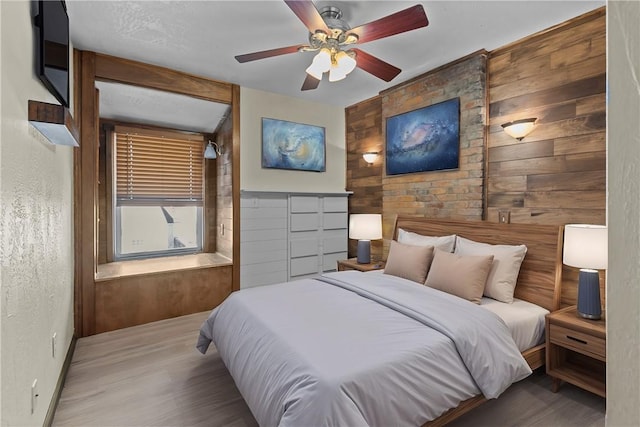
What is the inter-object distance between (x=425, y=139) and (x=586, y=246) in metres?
1.88

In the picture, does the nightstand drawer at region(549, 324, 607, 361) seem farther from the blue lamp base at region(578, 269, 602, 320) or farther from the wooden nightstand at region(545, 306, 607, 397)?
the blue lamp base at region(578, 269, 602, 320)

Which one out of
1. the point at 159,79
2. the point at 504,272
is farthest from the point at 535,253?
the point at 159,79

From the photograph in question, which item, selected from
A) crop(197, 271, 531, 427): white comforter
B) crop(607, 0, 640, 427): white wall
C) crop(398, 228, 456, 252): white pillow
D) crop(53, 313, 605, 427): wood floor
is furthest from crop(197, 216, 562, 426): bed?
crop(607, 0, 640, 427): white wall

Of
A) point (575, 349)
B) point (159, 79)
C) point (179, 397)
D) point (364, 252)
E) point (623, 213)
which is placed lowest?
point (179, 397)

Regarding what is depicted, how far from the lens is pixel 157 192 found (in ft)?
13.3

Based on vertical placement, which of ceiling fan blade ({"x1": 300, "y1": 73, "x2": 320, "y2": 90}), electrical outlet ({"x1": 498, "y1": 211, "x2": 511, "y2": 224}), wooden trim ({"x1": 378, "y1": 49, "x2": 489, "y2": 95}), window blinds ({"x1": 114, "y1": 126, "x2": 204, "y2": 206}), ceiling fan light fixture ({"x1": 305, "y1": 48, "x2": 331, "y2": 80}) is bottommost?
electrical outlet ({"x1": 498, "y1": 211, "x2": 511, "y2": 224})

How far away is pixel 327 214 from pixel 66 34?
3313 millimetres

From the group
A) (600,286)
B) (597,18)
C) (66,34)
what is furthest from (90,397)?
(597,18)

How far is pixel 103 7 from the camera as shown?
93.0 inches

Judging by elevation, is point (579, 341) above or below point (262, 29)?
below

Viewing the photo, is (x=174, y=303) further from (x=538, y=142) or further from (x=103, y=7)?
(x=538, y=142)

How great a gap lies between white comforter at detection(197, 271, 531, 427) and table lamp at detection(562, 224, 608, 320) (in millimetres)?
666

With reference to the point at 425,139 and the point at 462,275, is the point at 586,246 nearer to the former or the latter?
the point at 462,275

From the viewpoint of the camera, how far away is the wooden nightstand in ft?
6.49
